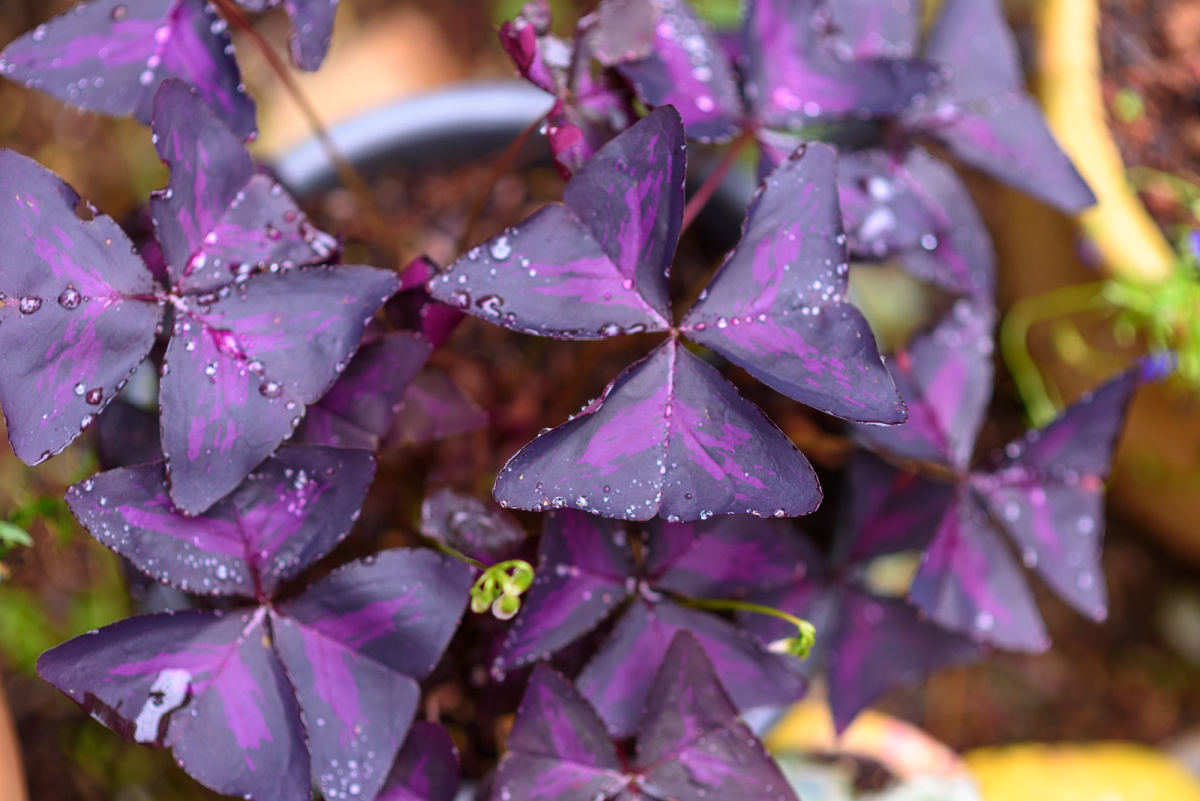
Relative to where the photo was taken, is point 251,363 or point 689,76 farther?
point 689,76

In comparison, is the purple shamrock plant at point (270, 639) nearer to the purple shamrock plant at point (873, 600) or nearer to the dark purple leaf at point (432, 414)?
the dark purple leaf at point (432, 414)

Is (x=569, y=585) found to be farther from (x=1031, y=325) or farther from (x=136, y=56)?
(x=1031, y=325)

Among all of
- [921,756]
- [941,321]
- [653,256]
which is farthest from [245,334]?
[921,756]

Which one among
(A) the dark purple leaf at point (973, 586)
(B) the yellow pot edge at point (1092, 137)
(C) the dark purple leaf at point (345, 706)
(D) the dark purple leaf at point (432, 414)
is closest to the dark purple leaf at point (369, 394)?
(D) the dark purple leaf at point (432, 414)

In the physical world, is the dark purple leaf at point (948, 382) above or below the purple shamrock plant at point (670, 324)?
below

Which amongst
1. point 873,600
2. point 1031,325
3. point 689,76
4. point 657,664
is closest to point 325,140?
point 689,76
